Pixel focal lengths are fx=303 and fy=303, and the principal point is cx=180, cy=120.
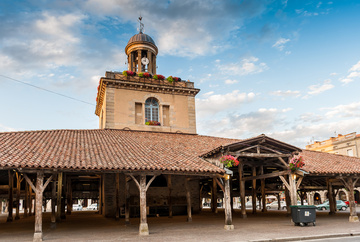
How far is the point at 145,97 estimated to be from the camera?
75.8 feet

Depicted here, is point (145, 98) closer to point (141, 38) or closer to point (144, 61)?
point (144, 61)

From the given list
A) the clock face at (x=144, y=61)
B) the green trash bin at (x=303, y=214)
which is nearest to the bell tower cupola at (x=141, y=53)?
the clock face at (x=144, y=61)

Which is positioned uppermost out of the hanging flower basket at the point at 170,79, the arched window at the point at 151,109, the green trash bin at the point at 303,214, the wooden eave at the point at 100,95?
the hanging flower basket at the point at 170,79

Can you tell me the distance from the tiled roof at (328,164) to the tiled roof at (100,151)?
18.6 ft

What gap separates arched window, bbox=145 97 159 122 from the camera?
23.2 m

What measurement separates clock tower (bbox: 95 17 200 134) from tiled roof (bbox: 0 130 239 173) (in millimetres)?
2966

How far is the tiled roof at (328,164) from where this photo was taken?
15.9 m

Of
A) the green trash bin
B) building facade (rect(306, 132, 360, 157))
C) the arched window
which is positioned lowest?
the green trash bin

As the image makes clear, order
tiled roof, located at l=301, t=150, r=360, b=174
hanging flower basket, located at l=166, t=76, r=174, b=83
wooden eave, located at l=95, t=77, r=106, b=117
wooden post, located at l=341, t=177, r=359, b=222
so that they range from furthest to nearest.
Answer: hanging flower basket, located at l=166, t=76, r=174, b=83, wooden eave, located at l=95, t=77, r=106, b=117, tiled roof, located at l=301, t=150, r=360, b=174, wooden post, located at l=341, t=177, r=359, b=222

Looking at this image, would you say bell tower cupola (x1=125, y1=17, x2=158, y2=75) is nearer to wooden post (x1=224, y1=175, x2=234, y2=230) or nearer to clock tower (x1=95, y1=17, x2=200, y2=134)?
clock tower (x1=95, y1=17, x2=200, y2=134)

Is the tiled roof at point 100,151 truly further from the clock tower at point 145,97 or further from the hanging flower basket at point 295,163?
the hanging flower basket at point 295,163

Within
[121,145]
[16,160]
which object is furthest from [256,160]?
[16,160]

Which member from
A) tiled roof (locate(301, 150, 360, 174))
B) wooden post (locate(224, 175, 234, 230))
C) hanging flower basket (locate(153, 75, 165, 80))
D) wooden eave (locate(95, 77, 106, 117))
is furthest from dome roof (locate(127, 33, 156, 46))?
wooden post (locate(224, 175, 234, 230))

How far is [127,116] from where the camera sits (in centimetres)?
2233
